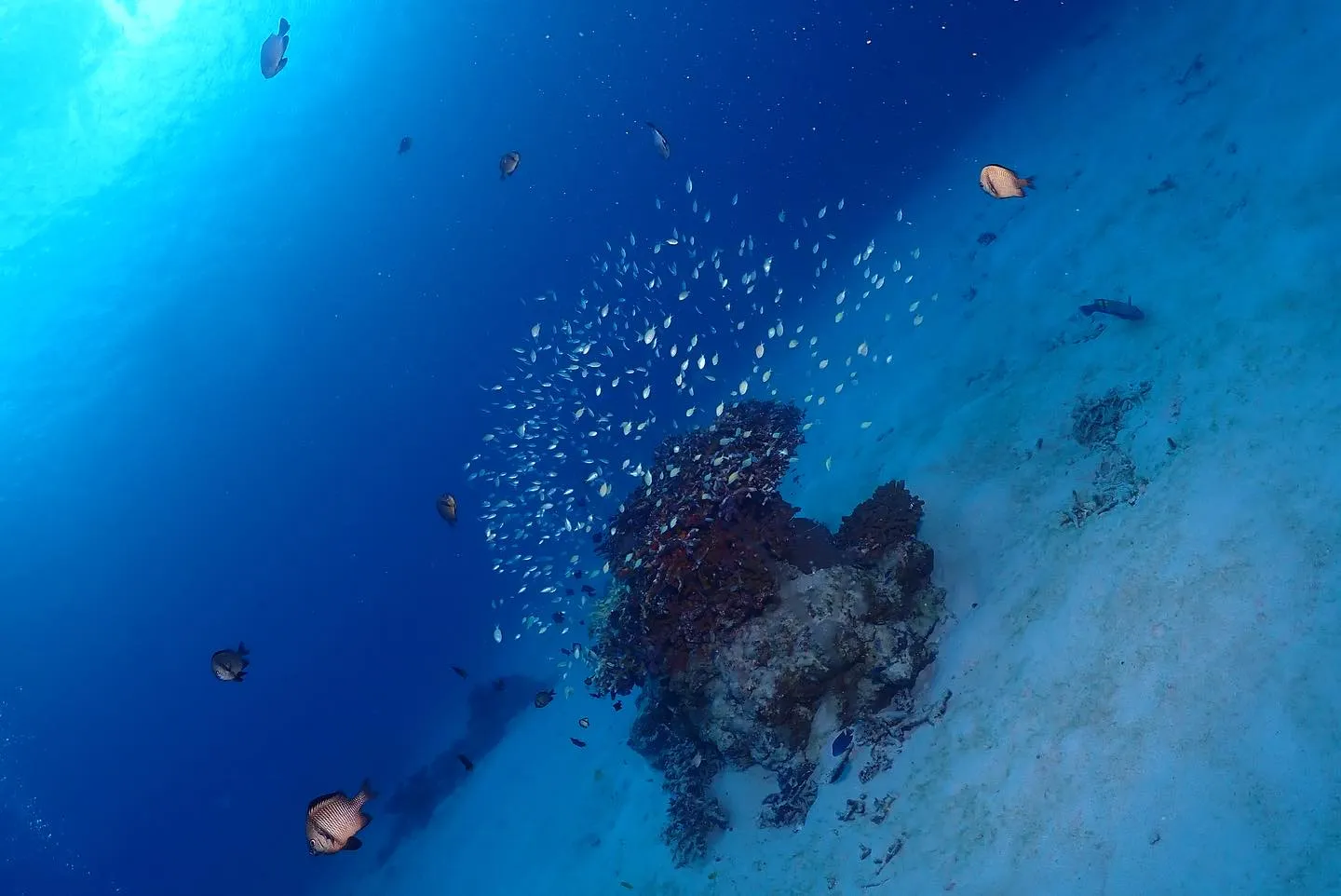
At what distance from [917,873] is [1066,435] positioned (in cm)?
625

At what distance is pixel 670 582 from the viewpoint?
28.0 feet

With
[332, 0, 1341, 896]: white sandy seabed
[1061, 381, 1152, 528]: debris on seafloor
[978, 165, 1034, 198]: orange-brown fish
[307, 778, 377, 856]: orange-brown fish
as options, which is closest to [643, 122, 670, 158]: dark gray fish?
[978, 165, 1034, 198]: orange-brown fish

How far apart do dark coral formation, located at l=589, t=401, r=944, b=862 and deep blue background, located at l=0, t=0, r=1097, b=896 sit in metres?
14.5

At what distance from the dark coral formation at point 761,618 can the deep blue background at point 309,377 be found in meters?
14.5

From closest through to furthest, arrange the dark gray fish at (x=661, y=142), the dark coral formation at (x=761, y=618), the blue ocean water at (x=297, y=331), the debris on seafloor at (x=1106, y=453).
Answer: the debris on seafloor at (x=1106, y=453), the dark coral formation at (x=761, y=618), the dark gray fish at (x=661, y=142), the blue ocean water at (x=297, y=331)

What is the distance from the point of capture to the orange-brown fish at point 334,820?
635cm

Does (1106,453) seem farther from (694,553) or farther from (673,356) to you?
(673,356)

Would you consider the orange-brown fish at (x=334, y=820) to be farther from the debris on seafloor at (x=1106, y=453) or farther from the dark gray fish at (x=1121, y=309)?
the dark gray fish at (x=1121, y=309)

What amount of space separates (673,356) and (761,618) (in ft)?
35.7

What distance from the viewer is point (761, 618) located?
8.22 meters

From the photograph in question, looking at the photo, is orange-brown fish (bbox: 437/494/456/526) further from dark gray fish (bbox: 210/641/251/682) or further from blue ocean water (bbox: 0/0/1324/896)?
blue ocean water (bbox: 0/0/1324/896)

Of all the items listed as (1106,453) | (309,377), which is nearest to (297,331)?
(309,377)

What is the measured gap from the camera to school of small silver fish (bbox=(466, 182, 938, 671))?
65.8 feet

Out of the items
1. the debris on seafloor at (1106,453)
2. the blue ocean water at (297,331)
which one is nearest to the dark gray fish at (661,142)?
the debris on seafloor at (1106,453)
